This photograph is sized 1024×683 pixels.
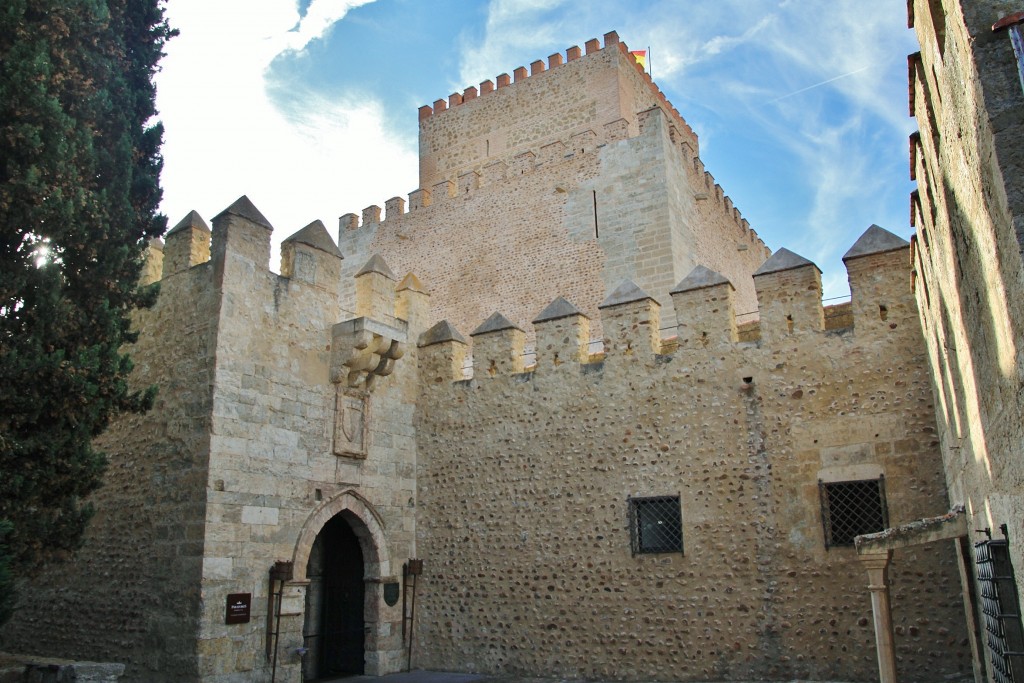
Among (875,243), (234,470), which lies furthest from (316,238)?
(875,243)

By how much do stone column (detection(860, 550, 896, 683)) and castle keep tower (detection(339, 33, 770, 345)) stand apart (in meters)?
8.63

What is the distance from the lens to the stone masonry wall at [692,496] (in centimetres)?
775

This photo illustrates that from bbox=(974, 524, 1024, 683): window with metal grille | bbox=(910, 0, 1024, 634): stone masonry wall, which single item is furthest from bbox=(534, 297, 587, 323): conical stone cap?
bbox=(974, 524, 1024, 683): window with metal grille

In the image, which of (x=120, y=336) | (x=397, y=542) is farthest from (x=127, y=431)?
(x=397, y=542)

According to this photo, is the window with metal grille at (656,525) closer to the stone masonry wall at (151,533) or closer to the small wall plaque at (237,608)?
the small wall plaque at (237,608)

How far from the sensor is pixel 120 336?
7.39m

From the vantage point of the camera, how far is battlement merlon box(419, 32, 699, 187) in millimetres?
18000

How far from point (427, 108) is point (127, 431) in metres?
13.7

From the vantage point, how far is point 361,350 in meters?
9.83

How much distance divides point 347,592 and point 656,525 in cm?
407

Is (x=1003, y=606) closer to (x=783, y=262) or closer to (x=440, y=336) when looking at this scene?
(x=783, y=262)

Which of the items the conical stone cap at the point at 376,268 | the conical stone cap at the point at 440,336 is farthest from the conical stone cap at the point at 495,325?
the conical stone cap at the point at 376,268

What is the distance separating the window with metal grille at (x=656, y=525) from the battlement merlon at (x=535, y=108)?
9861 millimetres

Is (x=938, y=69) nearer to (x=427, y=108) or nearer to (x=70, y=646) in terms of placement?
(x=70, y=646)
